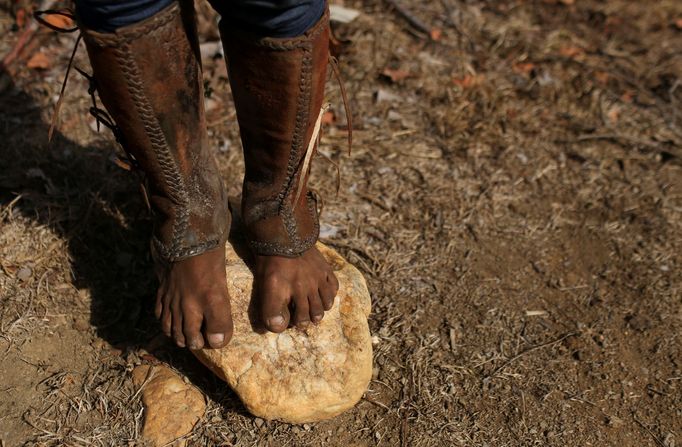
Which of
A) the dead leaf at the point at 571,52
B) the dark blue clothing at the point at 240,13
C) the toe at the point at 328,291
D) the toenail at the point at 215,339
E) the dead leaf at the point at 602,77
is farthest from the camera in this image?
the dead leaf at the point at 571,52

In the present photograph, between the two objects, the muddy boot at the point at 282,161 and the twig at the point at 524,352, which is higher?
the muddy boot at the point at 282,161

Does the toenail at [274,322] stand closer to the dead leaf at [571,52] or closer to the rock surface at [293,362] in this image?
the rock surface at [293,362]

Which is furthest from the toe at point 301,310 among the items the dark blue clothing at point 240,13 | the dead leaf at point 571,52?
the dead leaf at point 571,52

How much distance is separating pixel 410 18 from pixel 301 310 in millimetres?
2229

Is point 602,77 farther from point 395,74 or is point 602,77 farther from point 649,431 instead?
point 649,431

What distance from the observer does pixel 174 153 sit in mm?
1654

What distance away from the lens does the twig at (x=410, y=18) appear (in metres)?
3.54

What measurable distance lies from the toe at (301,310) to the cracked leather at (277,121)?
0.12 m

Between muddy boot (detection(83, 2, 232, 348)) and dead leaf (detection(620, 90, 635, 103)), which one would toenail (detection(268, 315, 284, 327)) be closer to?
muddy boot (detection(83, 2, 232, 348))

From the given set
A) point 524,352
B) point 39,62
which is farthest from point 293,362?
point 39,62

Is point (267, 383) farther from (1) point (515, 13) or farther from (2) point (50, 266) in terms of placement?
(1) point (515, 13)

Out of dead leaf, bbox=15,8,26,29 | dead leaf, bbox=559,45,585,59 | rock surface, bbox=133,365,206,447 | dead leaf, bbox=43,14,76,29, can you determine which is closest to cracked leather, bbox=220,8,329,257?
rock surface, bbox=133,365,206,447

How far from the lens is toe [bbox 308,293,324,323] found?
187 centimetres

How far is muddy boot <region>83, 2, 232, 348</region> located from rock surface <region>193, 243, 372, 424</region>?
3.3 inches
